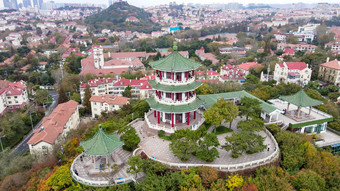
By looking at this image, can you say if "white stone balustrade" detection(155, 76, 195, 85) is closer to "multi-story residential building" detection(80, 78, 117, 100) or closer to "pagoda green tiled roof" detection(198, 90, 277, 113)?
"pagoda green tiled roof" detection(198, 90, 277, 113)

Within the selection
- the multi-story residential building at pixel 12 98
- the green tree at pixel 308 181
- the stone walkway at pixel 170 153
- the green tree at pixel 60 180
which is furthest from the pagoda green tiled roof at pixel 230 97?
the multi-story residential building at pixel 12 98

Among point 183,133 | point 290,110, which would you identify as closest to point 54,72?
point 183,133

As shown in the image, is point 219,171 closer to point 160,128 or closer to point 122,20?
point 160,128

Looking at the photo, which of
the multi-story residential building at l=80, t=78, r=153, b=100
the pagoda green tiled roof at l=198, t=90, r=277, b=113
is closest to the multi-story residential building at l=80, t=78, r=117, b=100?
the multi-story residential building at l=80, t=78, r=153, b=100

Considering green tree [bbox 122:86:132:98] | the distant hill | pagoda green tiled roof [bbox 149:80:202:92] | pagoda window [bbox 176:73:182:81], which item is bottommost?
green tree [bbox 122:86:132:98]

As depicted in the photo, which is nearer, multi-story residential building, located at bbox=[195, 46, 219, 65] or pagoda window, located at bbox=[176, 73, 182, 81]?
pagoda window, located at bbox=[176, 73, 182, 81]

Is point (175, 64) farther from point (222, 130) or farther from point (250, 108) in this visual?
point (250, 108)

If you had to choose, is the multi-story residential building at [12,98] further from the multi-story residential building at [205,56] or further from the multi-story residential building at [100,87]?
the multi-story residential building at [205,56]
